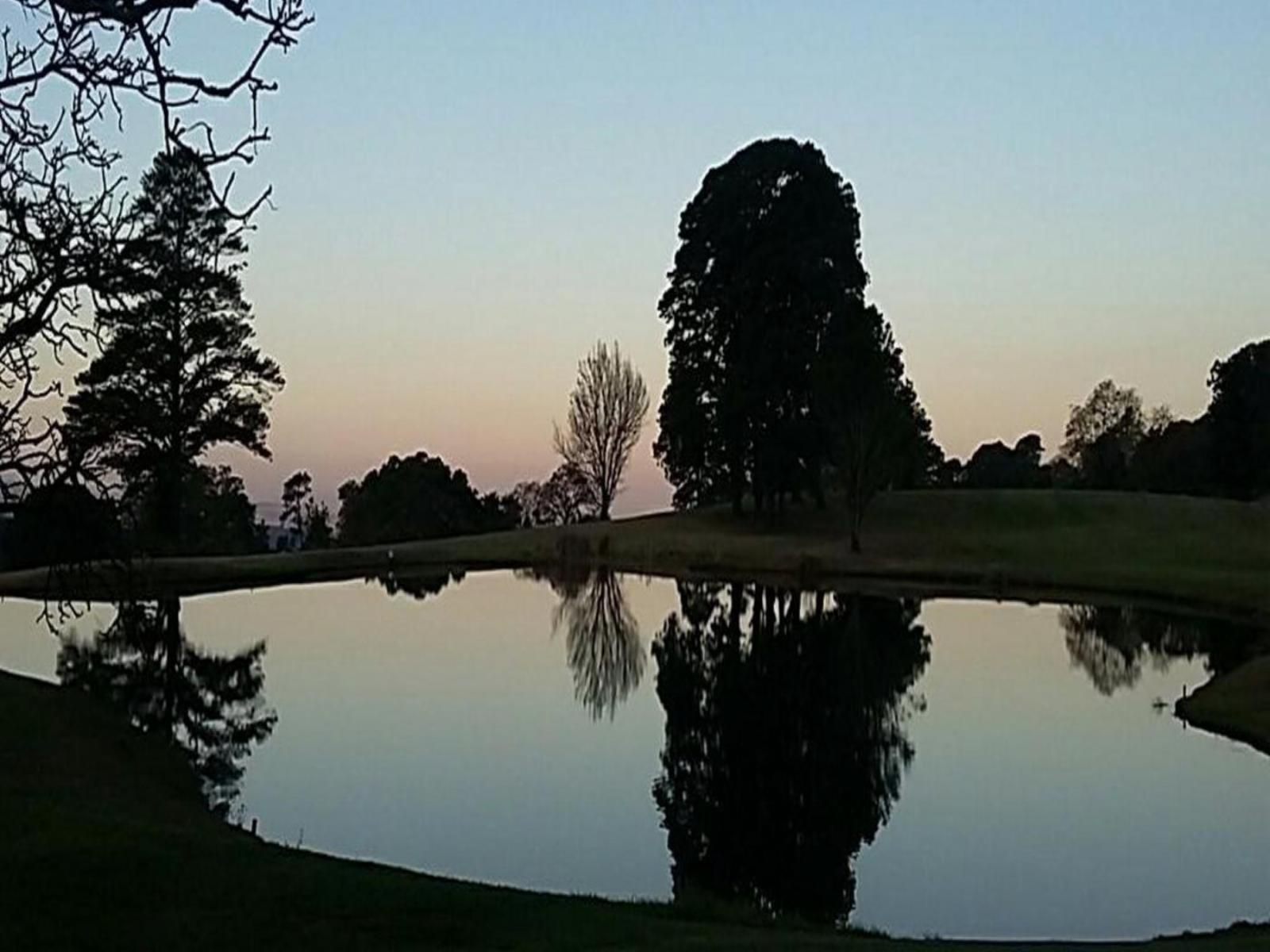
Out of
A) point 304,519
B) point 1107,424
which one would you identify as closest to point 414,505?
point 304,519

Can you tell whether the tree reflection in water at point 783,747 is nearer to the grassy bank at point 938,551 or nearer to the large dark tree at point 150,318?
the large dark tree at point 150,318

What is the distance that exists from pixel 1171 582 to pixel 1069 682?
50.3 ft

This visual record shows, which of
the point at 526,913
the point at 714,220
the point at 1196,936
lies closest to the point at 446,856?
the point at 526,913

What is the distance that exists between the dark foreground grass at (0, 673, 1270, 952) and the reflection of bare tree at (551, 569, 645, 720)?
421 inches

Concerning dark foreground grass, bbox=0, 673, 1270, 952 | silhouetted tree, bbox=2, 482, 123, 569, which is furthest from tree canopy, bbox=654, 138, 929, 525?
silhouetted tree, bbox=2, 482, 123, 569

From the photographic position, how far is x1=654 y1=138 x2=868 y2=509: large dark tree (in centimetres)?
4556

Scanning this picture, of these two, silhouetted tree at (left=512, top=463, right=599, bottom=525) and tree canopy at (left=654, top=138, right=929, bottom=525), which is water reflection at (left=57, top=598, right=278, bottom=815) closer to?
tree canopy at (left=654, top=138, right=929, bottom=525)

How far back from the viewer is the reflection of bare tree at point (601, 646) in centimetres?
2228

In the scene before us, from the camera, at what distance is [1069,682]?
77.7ft

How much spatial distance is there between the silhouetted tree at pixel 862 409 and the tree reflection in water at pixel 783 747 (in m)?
11.1

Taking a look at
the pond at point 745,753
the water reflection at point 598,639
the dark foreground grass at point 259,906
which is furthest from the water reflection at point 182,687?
the water reflection at point 598,639

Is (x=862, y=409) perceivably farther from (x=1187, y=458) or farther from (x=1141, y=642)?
(x=1187, y=458)

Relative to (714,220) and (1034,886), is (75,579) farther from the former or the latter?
(714,220)

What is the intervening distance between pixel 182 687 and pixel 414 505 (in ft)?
154
